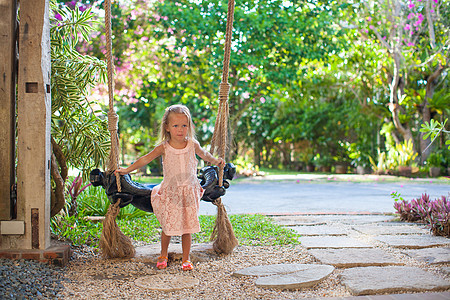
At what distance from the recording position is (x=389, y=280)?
2.06 metres

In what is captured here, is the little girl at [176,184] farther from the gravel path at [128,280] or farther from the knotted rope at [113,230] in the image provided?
the gravel path at [128,280]

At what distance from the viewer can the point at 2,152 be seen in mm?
2406

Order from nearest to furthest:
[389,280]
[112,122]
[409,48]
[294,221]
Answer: [389,280] → [112,122] → [294,221] → [409,48]

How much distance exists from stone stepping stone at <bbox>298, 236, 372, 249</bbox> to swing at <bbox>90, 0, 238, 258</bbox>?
58cm

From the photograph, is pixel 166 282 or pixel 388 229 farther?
pixel 388 229

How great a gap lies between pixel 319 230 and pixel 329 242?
0.49m

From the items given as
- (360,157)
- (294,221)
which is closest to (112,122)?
(294,221)

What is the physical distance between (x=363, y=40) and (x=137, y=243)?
10.1 m

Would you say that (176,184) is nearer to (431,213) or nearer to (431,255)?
(431,255)

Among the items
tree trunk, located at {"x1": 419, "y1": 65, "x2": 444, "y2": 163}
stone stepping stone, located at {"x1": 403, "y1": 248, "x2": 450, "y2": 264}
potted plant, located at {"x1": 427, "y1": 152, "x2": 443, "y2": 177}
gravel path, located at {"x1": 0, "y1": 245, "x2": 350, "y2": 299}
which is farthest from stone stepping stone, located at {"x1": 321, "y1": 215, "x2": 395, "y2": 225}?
tree trunk, located at {"x1": 419, "y1": 65, "x2": 444, "y2": 163}

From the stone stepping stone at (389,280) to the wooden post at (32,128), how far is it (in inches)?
68.7

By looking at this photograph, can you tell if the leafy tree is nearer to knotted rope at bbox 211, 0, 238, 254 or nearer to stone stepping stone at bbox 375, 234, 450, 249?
stone stepping stone at bbox 375, 234, 450, 249

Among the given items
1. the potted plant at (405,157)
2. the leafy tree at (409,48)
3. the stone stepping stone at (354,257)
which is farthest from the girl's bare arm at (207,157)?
the potted plant at (405,157)

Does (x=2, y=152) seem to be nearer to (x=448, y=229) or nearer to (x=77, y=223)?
(x=77, y=223)
